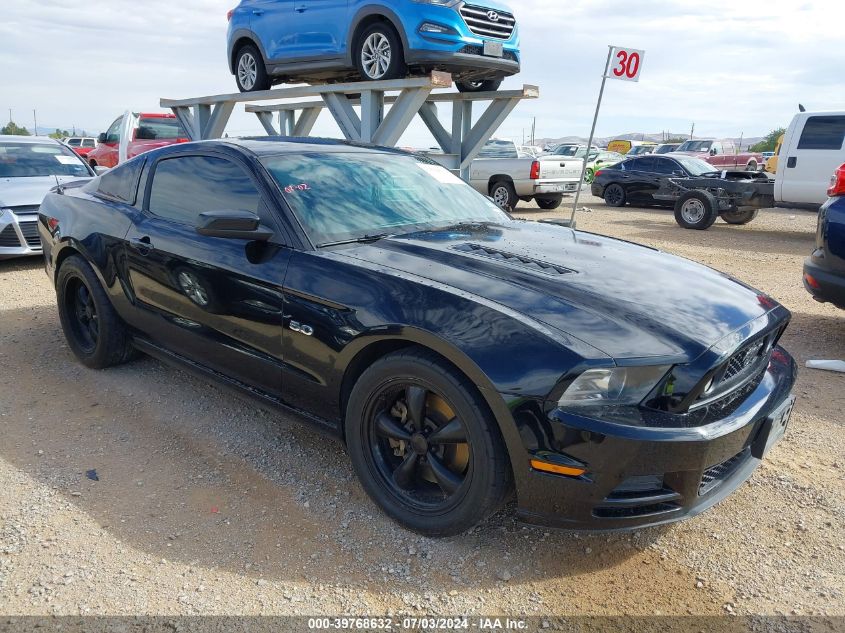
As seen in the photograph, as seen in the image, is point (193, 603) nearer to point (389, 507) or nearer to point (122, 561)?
point (122, 561)

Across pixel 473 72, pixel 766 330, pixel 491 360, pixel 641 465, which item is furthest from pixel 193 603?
pixel 473 72


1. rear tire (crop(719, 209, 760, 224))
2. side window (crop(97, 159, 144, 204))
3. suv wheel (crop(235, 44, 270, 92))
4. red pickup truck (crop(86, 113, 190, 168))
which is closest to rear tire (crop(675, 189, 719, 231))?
rear tire (crop(719, 209, 760, 224))

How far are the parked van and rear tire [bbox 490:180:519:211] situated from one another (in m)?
5.23

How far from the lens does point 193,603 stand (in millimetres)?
2201

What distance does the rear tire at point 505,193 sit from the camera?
569 inches

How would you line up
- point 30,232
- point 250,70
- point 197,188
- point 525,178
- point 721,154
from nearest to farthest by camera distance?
point 197,188 → point 30,232 → point 250,70 → point 525,178 → point 721,154

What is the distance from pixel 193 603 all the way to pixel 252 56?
9.59 m

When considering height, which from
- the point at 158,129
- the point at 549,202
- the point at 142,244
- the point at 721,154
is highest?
the point at 721,154

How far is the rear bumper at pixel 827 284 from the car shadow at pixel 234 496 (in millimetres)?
2963

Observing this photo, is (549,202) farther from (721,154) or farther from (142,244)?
(721,154)

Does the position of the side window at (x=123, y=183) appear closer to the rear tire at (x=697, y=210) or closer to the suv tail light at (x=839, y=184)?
Result: the suv tail light at (x=839, y=184)

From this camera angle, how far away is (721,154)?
1085 inches

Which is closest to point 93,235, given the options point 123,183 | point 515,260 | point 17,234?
point 123,183

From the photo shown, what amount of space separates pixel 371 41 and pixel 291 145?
5559 millimetres
